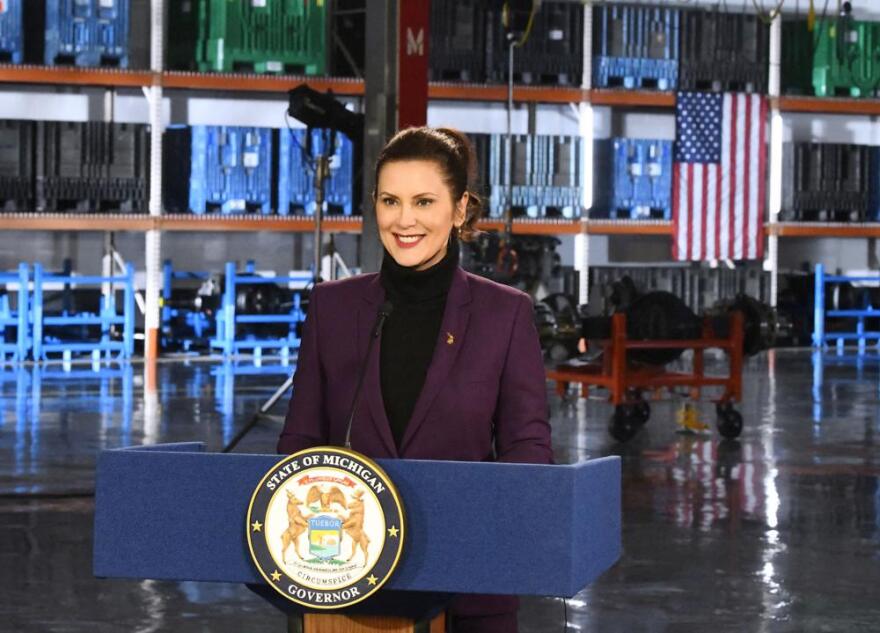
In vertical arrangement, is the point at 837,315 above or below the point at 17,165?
below

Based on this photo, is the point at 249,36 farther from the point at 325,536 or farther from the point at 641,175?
the point at 325,536

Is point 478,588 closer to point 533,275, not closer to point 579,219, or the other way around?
point 533,275

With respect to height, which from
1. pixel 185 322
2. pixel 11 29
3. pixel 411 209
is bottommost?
pixel 185 322

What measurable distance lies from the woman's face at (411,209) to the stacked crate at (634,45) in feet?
45.1

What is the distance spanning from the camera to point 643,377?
927 centimetres

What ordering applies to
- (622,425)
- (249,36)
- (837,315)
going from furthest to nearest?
1. (837,315)
2. (249,36)
3. (622,425)

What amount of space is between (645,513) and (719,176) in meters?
9.77

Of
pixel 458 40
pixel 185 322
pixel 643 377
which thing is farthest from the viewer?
pixel 458 40

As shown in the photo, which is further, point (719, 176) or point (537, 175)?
point (719, 176)

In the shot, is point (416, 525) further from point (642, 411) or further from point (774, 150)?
point (774, 150)

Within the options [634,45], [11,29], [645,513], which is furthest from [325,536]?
[634,45]

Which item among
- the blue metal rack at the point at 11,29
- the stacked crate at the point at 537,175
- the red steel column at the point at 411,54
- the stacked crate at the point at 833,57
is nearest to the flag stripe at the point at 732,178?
the stacked crate at the point at 833,57

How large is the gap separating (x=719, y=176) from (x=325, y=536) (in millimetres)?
14328

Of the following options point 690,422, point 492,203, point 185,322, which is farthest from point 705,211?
point 690,422
